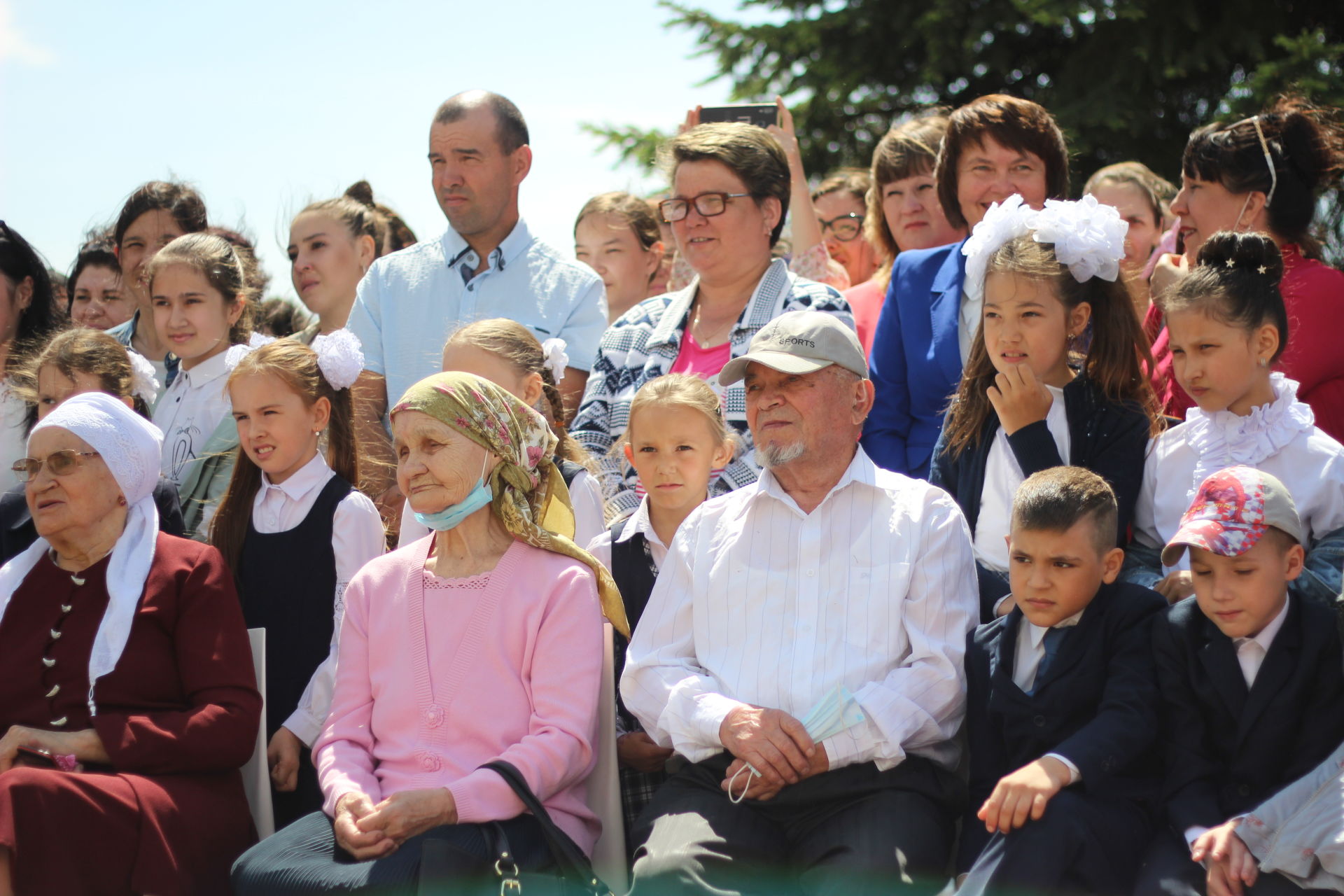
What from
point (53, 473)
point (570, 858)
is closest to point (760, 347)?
point (570, 858)

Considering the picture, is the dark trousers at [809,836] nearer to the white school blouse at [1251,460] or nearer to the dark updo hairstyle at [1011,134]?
the white school blouse at [1251,460]

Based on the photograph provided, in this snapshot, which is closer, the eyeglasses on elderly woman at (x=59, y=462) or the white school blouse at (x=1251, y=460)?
the white school blouse at (x=1251, y=460)

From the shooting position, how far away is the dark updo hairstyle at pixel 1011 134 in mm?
4512

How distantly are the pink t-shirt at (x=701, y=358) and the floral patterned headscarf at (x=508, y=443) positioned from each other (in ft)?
3.33

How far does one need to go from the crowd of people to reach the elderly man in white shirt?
0.01 metres

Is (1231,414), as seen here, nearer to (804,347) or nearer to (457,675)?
(804,347)

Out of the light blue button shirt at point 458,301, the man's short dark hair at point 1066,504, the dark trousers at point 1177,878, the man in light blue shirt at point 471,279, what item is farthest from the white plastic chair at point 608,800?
the light blue button shirt at point 458,301

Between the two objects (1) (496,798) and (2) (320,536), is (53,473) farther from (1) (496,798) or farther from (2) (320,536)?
(1) (496,798)

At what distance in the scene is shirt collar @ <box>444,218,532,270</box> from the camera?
5590 millimetres

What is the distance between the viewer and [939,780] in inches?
131

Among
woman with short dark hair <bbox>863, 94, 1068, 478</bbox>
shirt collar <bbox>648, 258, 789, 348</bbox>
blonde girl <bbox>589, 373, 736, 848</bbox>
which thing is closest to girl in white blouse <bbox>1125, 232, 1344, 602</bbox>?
woman with short dark hair <bbox>863, 94, 1068, 478</bbox>

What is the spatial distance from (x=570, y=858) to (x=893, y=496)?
1243 millimetres

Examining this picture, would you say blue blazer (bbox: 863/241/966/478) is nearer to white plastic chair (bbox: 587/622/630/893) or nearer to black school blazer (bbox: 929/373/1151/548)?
black school blazer (bbox: 929/373/1151/548)

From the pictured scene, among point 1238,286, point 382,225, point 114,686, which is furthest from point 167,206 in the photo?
point 1238,286
